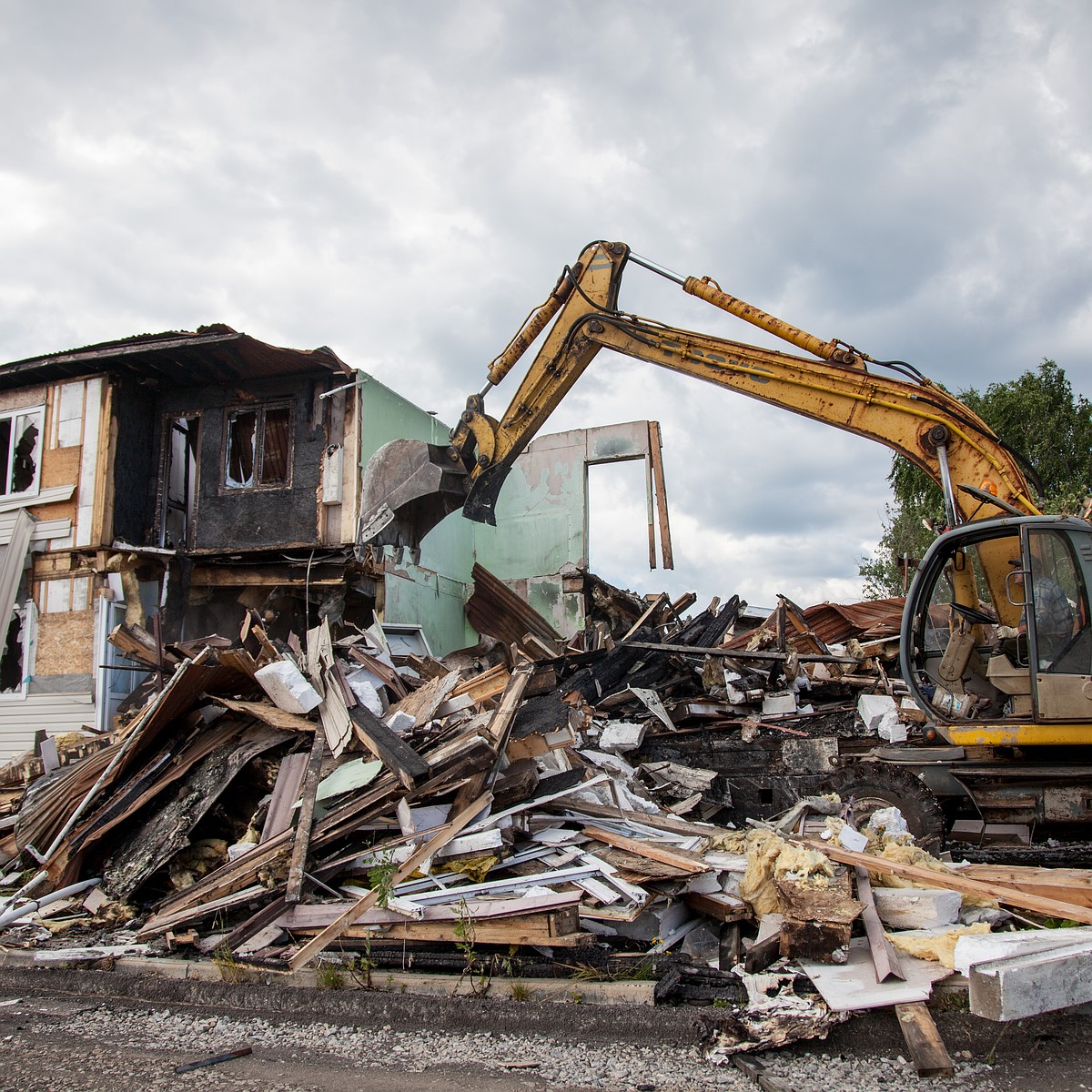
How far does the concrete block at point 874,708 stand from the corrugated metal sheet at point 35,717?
32.8ft

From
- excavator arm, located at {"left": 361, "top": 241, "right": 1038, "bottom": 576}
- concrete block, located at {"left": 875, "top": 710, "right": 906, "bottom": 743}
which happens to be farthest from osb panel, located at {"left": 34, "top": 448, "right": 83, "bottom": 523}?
concrete block, located at {"left": 875, "top": 710, "right": 906, "bottom": 743}

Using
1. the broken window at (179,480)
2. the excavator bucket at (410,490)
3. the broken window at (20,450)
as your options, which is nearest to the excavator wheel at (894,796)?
the excavator bucket at (410,490)

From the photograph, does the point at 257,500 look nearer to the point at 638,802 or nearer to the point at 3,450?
the point at 3,450

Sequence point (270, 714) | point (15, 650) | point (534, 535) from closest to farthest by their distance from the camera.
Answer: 1. point (270, 714)
2. point (15, 650)
3. point (534, 535)

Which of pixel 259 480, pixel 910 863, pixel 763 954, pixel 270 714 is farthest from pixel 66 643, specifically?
pixel 910 863

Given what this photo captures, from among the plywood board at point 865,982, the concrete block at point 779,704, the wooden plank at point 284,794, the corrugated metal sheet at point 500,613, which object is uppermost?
the corrugated metal sheet at point 500,613

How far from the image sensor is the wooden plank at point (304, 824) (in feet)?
16.8

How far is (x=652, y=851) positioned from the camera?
5246 mm

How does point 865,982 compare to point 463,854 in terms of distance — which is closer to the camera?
point 865,982

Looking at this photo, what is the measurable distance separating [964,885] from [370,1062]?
10.5 ft

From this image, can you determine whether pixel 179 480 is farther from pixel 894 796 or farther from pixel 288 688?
pixel 894 796

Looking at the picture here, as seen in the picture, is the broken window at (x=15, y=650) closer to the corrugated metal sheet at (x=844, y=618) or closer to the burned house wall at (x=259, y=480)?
the burned house wall at (x=259, y=480)

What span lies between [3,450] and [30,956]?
10.8 metres

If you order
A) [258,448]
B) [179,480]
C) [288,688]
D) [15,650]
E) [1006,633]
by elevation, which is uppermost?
[258,448]
